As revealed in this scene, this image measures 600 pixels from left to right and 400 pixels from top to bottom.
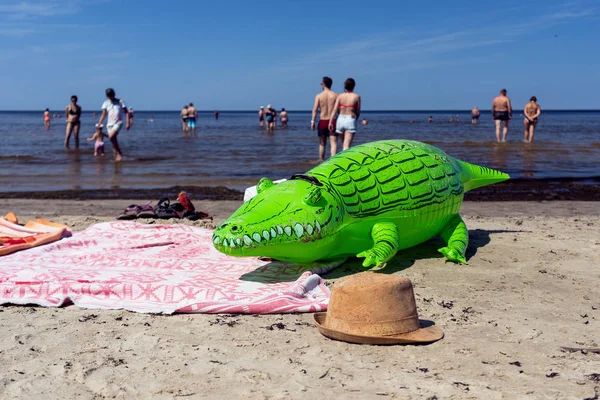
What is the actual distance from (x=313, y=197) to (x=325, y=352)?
153 cm

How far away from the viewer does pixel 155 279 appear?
4770 mm

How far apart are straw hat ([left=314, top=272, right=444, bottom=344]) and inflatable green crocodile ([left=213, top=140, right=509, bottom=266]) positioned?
1.08 m

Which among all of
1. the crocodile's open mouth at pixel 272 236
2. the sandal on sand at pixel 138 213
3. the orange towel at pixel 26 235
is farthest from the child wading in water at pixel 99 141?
the crocodile's open mouth at pixel 272 236

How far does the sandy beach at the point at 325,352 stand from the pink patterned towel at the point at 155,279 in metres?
0.13

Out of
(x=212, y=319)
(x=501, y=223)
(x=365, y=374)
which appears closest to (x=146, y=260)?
(x=212, y=319)

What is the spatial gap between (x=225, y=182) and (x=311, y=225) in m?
8.18

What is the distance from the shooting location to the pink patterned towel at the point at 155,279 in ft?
14.2

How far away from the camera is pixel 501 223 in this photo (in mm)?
7707

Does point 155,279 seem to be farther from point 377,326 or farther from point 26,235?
point 26,235

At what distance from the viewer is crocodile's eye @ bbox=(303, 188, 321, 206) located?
15.8 feet

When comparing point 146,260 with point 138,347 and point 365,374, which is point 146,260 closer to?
point 138,347

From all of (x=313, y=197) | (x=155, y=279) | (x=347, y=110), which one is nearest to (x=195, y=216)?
(x=155, y=279)

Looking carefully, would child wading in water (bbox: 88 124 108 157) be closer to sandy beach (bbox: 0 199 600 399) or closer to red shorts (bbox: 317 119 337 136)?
red shorts (bbox: 317 119 337 136)

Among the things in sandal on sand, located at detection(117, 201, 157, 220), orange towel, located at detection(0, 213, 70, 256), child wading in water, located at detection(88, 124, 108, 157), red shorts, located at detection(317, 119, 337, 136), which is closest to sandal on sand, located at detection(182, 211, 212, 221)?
sandal on sand, located at detection(117, 201, 157, 220)
